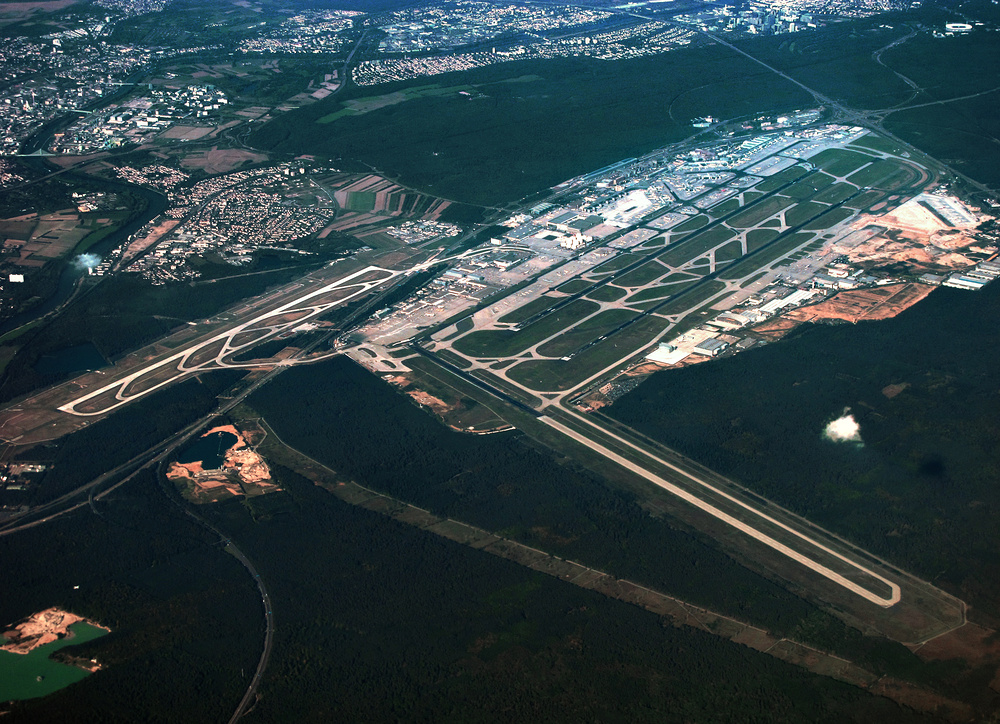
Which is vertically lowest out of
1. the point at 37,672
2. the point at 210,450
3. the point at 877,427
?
the point at 877,427

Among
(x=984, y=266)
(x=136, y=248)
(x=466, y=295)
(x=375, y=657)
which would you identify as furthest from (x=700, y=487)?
(x=136, y=248)

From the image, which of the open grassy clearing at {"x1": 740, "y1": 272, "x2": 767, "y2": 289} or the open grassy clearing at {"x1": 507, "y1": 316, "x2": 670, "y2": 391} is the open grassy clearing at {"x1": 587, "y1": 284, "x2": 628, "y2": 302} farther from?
the open grassy clearing at {"x1": 740, "y1": 272, "x2": 767, "y2": 289}

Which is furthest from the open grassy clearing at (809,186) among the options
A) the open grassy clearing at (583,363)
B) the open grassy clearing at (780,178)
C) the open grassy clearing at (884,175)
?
the open grassy clearing at (583,363)

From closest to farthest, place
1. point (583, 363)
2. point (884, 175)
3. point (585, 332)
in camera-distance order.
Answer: point (583, 363) < point (585, 332) < point (884, 175)

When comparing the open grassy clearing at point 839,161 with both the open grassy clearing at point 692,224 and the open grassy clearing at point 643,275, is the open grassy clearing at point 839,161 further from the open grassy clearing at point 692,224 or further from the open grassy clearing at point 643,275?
the open grassy clearing at point 643,275

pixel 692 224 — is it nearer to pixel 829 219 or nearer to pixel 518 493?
pixel 829 219

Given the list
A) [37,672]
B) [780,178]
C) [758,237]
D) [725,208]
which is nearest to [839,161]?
[780,178]

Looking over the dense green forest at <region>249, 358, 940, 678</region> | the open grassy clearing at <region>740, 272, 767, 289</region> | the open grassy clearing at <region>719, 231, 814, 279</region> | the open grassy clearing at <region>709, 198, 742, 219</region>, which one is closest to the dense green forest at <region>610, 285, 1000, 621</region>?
the dense green forest at <region>249, 358, 940, 678</region>
